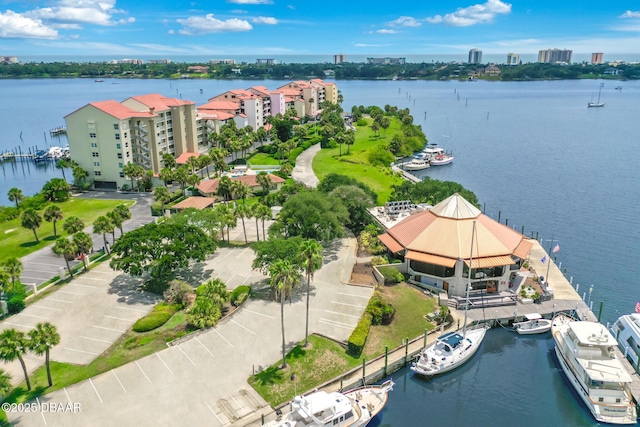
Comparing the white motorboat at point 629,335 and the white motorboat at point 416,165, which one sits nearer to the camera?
the white motorboat at point 629,335

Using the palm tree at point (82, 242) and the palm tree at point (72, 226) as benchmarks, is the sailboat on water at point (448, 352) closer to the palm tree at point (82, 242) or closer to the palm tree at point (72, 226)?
the palm tree at point (82, 242)

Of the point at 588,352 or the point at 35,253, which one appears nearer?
the point at 588,352

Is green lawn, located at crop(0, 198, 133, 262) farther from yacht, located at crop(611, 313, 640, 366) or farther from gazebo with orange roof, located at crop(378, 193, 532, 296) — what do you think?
yacht, located at crop(611, 313, 640, 366)

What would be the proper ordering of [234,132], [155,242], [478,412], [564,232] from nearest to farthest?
[478,412]
[155,242]
[564,232]
[234,132]

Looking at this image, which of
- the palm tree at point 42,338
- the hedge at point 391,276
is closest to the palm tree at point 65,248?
the palm tree at point 42,338

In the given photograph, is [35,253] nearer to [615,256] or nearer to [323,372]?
[323,372]

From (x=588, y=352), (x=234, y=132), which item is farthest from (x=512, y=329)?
(x=234, y=132)

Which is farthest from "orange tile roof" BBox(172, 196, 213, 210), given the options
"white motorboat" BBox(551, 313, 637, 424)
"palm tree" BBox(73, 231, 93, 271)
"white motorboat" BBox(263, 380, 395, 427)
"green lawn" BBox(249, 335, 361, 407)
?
"white motorboat" BBox(551, 313, 637, 424)
